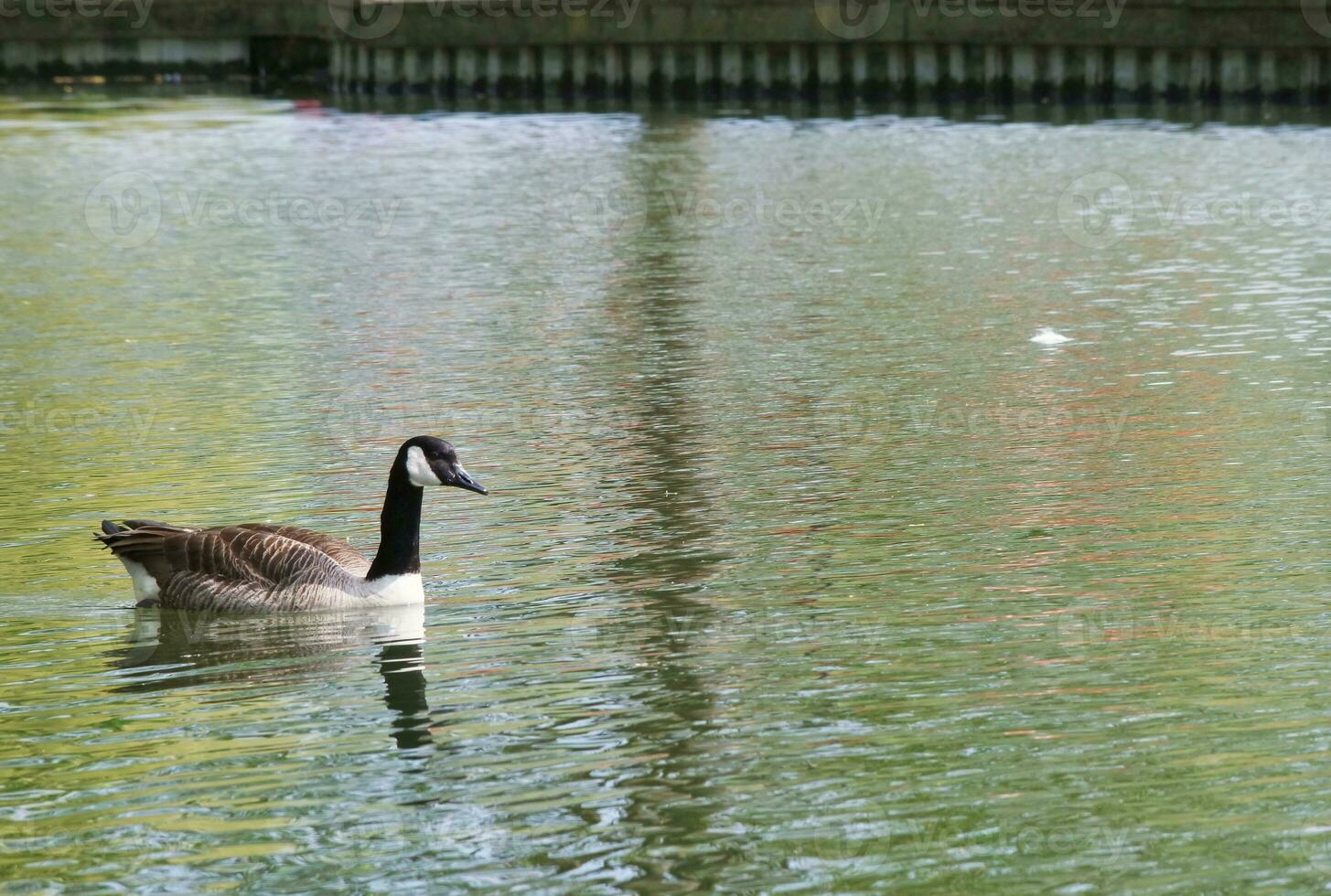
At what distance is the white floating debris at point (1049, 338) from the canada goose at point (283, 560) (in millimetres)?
9968

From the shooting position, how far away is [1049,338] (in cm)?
2092

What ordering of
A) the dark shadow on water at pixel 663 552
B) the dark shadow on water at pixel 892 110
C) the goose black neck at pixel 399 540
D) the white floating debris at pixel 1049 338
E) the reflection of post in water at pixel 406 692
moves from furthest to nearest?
the dark shadow on water at pixel 892 110 → the white floating debris at pixel 1049 338 → the goose black neck at pixel 399 540 → the reflection of post in water at pixel 406 692 → the dark shadow on water at pixel 663 552

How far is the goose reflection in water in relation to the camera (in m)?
10.9

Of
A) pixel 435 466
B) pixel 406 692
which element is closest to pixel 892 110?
pixel 435 466

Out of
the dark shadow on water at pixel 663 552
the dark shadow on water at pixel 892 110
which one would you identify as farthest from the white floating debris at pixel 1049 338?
the dark shadow on water at pixel 892 110

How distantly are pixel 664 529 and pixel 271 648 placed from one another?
3.10 m

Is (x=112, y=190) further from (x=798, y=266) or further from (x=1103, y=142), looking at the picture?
(x=1103, y=142)

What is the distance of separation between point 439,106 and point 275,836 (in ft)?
150

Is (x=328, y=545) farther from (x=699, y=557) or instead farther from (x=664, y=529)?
(x=664, y=529)

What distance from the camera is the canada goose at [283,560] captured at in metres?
11.9

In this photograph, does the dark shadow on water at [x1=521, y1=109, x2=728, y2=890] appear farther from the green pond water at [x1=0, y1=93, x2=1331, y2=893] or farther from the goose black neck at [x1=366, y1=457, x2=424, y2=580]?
the goose black neck at [x1=366, y1=457, x2=424, y2=580]

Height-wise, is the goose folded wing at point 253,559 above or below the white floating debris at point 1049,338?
below

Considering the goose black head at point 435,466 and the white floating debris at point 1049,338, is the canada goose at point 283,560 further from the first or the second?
the white floating debris at point 1049,338

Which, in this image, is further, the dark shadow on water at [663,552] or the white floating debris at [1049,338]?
the white floating debris at [1049,338]
